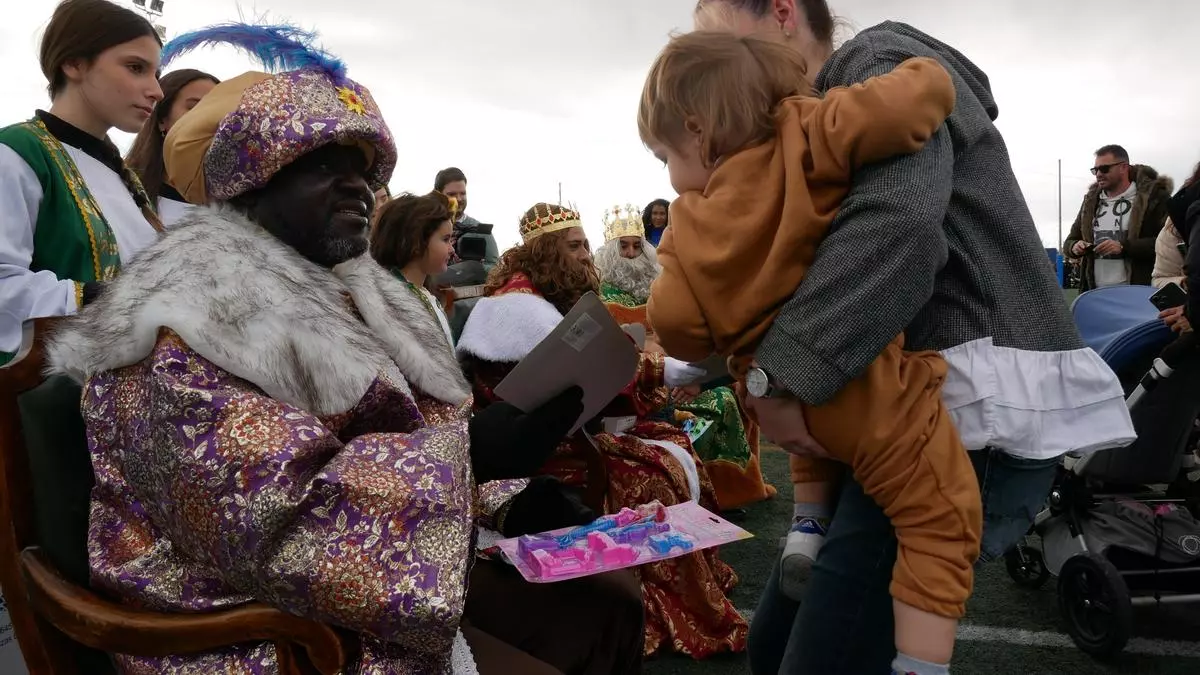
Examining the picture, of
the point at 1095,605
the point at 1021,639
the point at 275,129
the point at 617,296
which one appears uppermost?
the point at 275,129

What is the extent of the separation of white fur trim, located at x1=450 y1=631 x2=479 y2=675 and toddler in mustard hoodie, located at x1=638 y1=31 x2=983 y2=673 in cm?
69

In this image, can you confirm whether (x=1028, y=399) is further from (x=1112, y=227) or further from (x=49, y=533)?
(x=1112, y=227)

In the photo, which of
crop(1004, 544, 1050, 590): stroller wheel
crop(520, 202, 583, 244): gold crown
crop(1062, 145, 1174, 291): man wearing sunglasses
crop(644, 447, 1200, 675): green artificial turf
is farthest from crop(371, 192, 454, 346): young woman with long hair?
crop(1062, 145, 1174, 291): man wearing sunglasses

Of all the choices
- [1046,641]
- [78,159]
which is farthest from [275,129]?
[1046,641]

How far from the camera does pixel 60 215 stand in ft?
8.21

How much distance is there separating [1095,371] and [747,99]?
708 mm

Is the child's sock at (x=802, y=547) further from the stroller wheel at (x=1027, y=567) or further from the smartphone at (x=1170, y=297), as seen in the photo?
the stroller wheel at (x=1027, y=567)

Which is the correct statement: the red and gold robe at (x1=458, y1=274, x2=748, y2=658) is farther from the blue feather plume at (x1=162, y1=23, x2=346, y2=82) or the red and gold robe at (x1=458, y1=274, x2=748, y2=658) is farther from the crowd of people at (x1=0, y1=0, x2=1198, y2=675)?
the blue feather plume at (x1=162, y1=23, x2=346, y2=82)

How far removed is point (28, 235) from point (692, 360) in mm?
2042

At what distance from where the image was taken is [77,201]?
255 centimetres

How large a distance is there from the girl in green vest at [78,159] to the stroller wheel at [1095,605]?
327cm

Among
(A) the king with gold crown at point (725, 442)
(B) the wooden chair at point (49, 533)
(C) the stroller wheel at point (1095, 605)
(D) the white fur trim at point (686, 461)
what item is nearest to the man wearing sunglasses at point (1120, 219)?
(A) the king with gold crown at point (725, 442)

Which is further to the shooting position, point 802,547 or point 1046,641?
point 1046,641

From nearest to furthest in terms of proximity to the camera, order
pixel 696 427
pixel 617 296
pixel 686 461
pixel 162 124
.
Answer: pixel 162 124, pixel 686 461, pixel 696 427, pixel 617 296
